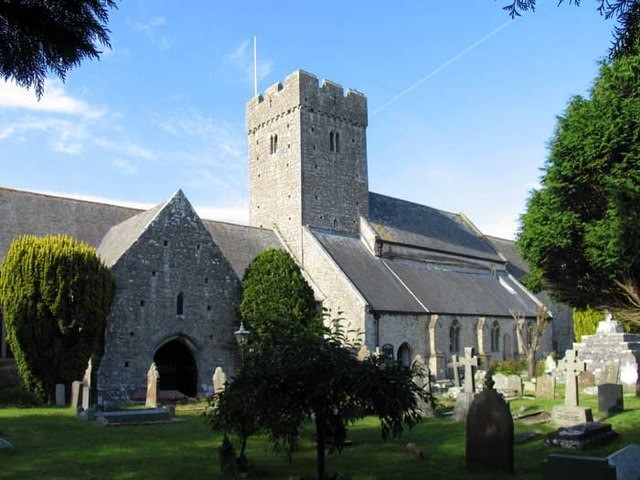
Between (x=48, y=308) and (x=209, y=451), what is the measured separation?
11576 millimetres

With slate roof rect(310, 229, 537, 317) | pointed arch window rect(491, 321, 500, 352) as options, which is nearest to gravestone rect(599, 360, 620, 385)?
slate roof rect(310, 229, 537, 317)

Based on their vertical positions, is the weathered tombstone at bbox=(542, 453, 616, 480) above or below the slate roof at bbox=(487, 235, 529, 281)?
below

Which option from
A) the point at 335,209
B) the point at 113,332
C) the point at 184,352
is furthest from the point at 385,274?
the point at 113,332

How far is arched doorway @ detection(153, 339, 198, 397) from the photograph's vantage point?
85.8ft

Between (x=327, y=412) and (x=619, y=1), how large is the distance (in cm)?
605

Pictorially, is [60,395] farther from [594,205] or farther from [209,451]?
[594,205]

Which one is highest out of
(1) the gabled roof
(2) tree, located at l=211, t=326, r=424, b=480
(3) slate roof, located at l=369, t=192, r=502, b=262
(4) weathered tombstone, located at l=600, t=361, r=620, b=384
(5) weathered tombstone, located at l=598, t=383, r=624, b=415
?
(3) slate roof, located at l=369, t=192, r=502, b=262

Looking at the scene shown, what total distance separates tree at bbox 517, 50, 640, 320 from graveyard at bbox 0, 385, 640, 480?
22.5 ft

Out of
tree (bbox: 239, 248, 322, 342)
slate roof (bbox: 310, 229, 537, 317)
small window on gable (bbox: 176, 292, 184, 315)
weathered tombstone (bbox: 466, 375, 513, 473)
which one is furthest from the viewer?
slate roof (bbox: 310, 229, 537, 317)

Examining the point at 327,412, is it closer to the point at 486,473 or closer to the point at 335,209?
the point at 486,473

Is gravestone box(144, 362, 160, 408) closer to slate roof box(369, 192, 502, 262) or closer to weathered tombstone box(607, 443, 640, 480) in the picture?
weathered tombstone box(607, 443, 640, 480)

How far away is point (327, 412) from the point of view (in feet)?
29.5

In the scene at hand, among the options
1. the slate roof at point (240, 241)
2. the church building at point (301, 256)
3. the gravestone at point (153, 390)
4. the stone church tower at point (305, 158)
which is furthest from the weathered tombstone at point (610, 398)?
the stone church tower at point (305, 158)

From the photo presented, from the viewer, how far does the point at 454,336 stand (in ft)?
116
